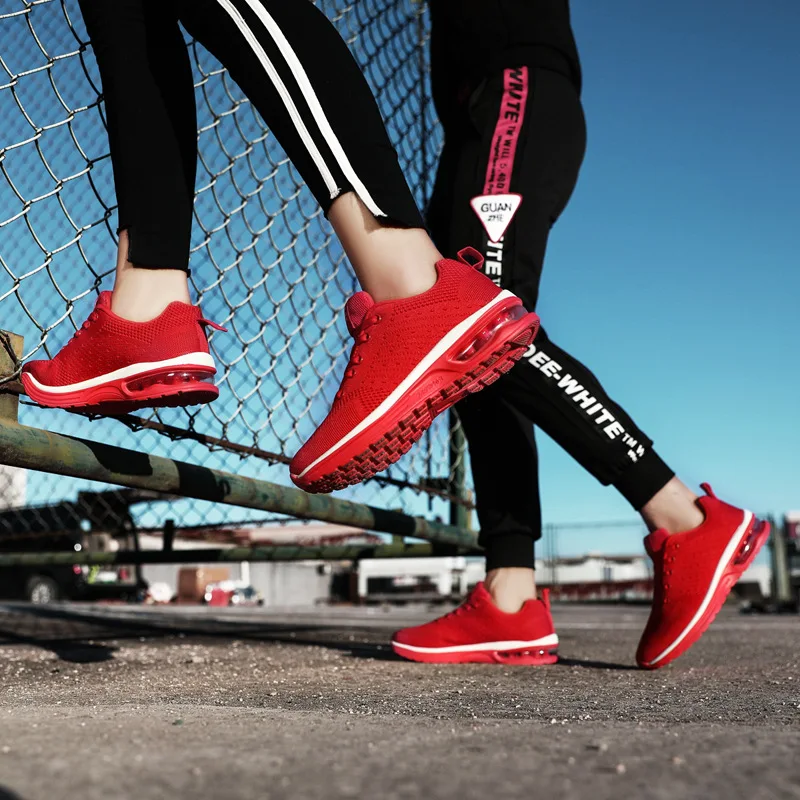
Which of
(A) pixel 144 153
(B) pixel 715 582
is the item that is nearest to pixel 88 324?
(A) pixel 144 153

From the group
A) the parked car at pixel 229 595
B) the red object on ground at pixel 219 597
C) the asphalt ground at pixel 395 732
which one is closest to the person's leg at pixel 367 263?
the asphalt ground at pixel 395 732

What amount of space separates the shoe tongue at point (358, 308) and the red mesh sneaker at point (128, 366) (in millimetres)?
246

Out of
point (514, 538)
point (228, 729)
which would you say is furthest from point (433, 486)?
point (228, 729)

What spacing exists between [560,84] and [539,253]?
1.38 ft

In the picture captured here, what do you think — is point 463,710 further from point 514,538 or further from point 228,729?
point 514,538

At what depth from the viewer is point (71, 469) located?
150 cm

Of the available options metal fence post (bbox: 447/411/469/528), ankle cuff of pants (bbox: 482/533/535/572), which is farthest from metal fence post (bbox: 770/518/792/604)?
ankle cuff of pants (bbox: 482/533/535/572)

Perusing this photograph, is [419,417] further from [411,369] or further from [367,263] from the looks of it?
[367,263]

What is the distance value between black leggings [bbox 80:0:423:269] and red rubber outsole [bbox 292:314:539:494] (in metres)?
0.24

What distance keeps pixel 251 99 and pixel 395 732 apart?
1006 millimetres

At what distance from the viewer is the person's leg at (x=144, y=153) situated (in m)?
1.41

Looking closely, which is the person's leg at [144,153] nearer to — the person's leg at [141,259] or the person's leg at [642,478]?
the person's leg at [141,259]

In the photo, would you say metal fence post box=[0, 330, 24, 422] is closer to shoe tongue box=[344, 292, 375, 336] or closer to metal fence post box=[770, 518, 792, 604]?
shoe tongue box=[344, 292, 375, 336]

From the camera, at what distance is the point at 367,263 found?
134 cm
